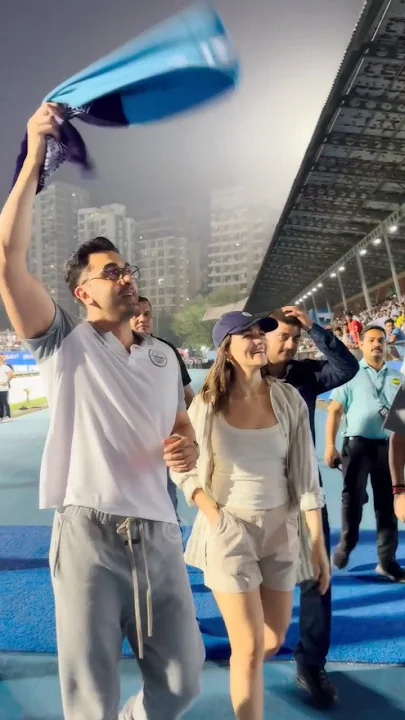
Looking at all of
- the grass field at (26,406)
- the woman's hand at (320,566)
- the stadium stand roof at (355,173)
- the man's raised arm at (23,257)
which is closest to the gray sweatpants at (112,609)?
the man's raised arm at (23,257)

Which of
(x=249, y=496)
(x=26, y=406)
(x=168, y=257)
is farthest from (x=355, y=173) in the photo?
(x=249, y=496)

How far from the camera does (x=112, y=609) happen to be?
154cm

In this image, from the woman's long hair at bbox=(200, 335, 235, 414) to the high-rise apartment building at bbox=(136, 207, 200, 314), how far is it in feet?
2.90

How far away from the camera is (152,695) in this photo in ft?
5.42

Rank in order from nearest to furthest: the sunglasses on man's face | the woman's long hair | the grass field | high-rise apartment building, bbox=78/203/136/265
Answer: the sunglasses on man's face, the woman's long hair, high-rise apartment building, bbox=78/203/136/265, the grass field

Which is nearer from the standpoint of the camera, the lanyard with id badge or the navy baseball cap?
the navy baseball cap

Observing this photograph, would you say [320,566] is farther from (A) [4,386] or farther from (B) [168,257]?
(A) [4,386]

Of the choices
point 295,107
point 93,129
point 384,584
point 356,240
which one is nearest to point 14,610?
point 384,584

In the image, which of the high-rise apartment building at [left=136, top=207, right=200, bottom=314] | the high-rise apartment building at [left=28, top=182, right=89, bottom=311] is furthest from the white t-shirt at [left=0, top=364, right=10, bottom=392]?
the high-rise apartment building at [left=28, top=182, right=89, bottom=311]

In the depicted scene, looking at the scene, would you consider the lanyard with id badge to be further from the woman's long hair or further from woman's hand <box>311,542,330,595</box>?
the woman's long hair

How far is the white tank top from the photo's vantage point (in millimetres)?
2158

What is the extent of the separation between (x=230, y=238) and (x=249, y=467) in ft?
20.8

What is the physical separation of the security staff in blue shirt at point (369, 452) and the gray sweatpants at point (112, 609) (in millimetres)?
2525

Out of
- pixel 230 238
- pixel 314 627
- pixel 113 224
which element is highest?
pixel 230 238
